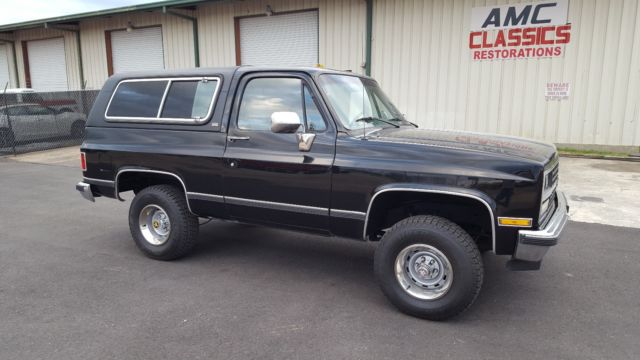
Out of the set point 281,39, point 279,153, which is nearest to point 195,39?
point 281,39

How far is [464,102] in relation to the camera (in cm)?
1268

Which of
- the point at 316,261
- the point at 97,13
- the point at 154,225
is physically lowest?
the point at 316,261

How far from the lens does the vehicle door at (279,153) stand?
163 inches

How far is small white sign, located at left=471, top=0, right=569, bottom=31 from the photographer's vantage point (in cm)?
1129

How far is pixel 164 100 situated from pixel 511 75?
970 centimetres

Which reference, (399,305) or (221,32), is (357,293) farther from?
(221,32)

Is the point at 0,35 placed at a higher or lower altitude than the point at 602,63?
higher

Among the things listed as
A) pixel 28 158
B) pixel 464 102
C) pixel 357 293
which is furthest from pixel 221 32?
pixel 357 293

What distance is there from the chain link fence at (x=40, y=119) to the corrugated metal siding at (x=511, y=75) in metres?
10.1

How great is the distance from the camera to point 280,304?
4.06 metres

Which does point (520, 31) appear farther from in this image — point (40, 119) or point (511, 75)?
point (40, 119)

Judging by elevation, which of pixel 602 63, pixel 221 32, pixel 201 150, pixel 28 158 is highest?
pixel 221 32

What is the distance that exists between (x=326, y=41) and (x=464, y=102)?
14.6 ft

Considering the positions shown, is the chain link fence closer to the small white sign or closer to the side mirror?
the small white sign
